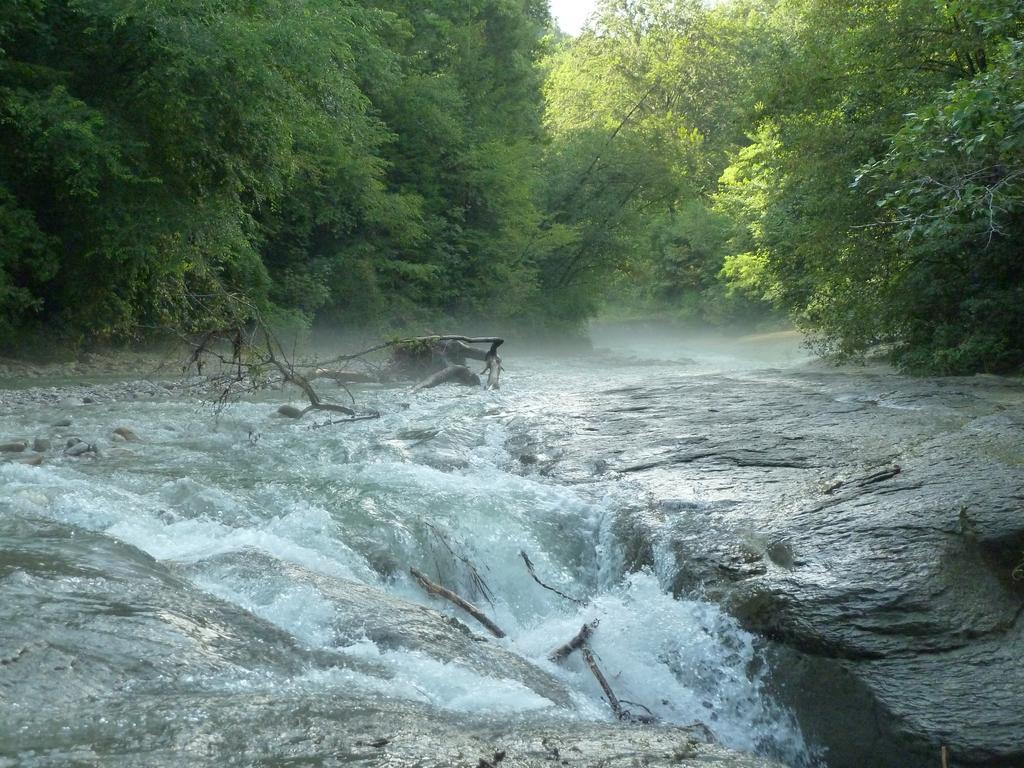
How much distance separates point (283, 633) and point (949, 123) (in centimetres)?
602

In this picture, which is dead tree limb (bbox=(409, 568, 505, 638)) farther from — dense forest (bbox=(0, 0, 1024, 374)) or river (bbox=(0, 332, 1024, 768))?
dense forest (bbox=(0, 0, 1024, 374))

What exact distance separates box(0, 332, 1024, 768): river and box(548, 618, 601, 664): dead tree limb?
0.07 m

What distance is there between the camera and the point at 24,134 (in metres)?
13.6

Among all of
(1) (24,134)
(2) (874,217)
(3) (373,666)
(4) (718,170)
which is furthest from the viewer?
(4) (718,170)

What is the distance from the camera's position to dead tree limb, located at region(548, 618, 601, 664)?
5383mm

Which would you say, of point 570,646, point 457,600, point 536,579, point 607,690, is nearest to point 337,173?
point 536,579

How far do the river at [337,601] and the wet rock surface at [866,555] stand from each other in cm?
16

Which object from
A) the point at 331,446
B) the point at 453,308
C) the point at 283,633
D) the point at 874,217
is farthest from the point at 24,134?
the point at 453,308

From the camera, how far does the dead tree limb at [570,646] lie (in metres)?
5.38

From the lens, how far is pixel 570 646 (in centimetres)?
543

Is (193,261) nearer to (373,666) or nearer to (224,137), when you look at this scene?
(224,137)

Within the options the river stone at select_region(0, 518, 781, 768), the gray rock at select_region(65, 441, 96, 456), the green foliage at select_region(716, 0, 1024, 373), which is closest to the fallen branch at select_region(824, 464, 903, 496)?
the river stone at select_region(0, 518, 781, 768)

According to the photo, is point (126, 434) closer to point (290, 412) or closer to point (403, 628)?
Result: point (290, 412)

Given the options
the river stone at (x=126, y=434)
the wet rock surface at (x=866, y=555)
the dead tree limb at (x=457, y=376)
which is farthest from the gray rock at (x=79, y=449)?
the dead tree limb at (x=457, y=376)
